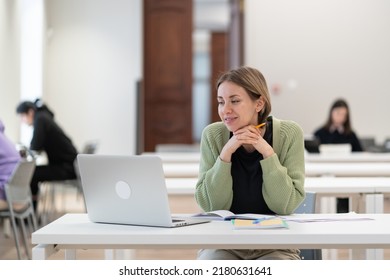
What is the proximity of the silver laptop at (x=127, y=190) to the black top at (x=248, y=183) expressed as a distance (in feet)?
1.17

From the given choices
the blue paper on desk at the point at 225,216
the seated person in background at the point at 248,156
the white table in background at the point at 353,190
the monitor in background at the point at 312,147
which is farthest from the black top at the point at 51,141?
the blue paper on desk at the point at 225,216

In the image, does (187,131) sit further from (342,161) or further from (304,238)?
(304,238)

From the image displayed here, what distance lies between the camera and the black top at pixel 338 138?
27.3ft

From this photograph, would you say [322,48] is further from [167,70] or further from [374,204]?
[374,204]

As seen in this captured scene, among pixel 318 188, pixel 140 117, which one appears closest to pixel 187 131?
pixel 140 117

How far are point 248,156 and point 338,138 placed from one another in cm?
576

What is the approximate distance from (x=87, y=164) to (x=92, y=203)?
139 millimetres

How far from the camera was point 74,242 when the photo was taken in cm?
231

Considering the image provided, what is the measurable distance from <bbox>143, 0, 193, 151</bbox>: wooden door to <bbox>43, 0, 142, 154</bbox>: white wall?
0.22 meters

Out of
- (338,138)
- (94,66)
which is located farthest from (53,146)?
(94,66)

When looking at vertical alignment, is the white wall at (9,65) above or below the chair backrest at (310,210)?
above

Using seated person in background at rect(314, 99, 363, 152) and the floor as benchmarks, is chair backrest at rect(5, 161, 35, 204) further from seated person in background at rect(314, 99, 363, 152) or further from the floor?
seated person in background at rect(314, 99, 363, 152)

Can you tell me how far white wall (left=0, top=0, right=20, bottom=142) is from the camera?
27.6 ft

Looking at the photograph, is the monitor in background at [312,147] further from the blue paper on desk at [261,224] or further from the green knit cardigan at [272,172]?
the blue paper on desk at [261,224]
